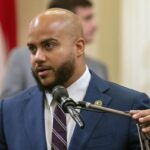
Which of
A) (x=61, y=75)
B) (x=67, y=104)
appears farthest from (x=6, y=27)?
(x=67, y=104)

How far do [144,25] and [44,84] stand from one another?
246 cm

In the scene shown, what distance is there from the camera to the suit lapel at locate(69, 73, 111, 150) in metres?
2.41

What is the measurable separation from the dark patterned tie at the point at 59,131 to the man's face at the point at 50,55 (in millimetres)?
125

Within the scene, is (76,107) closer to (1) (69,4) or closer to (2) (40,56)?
(2) (40,56)

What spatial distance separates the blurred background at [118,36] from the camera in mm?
4695

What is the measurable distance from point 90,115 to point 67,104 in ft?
1.81

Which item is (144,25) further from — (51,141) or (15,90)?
(51,141)

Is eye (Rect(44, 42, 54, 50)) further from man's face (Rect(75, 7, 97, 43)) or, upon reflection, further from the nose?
man's face (Rect(75, 7, 97, 43))

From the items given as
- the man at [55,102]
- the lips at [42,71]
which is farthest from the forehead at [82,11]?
the lips at [42,71]

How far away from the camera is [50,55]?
2.38 meters

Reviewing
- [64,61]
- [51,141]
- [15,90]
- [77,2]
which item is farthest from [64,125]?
[77,2]

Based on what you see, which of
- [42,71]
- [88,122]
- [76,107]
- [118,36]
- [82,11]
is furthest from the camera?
[118,36]

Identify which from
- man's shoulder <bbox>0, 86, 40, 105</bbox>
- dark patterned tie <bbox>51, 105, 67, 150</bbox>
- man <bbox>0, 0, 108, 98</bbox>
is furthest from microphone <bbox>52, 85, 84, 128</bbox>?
man <bbox>0, 0, 108, 98</bbox>

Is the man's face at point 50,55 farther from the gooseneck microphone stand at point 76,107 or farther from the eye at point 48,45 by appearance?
the gooseneck microphone stand at point 76,107
